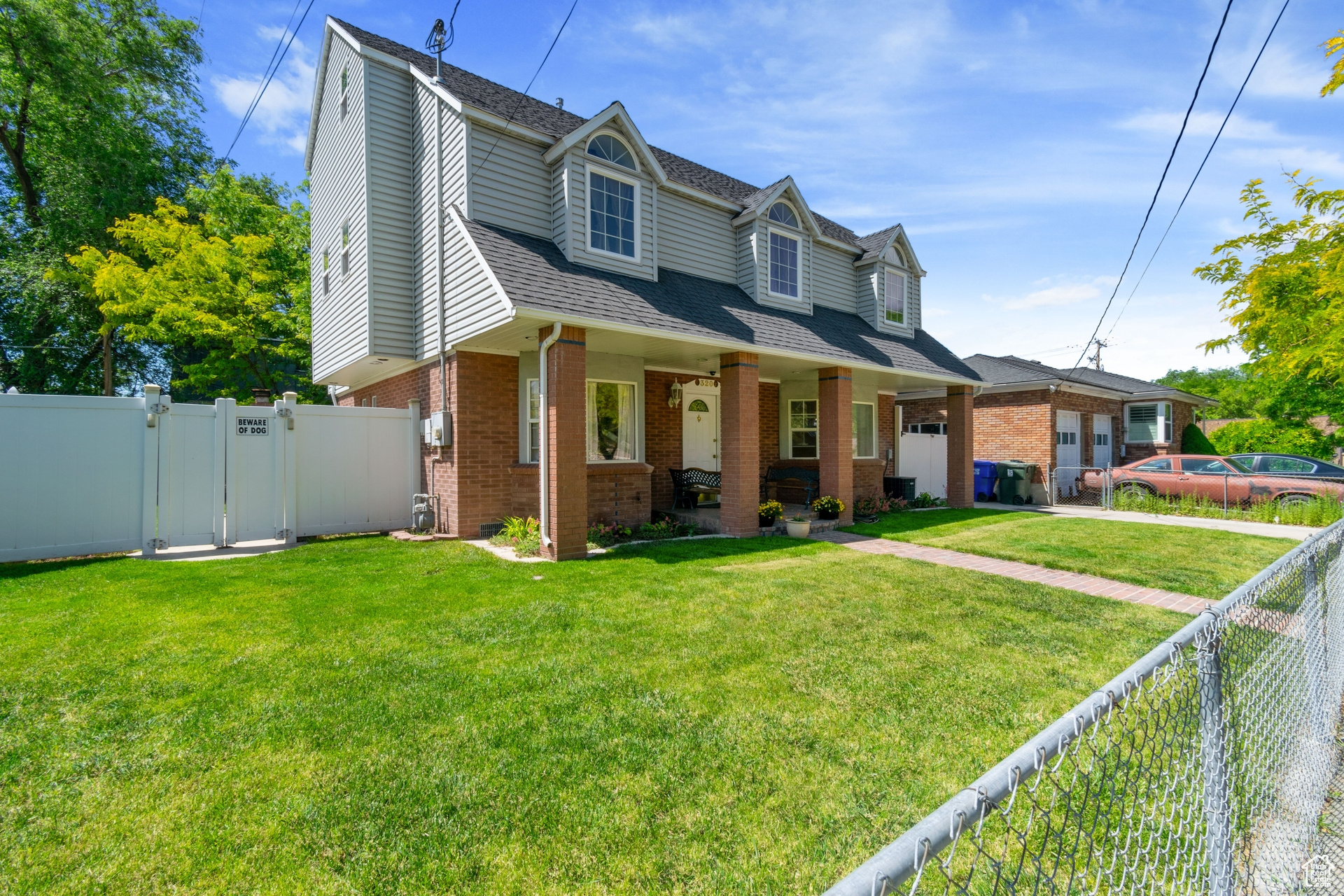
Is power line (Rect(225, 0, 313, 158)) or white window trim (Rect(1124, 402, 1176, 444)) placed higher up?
power line (Rect(225, 0, 313, 158))

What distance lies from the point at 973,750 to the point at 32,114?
30.8 m

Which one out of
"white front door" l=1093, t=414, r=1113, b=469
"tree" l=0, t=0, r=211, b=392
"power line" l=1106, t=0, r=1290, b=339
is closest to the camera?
"power line" l=1106, t=0, r=1290, b=339

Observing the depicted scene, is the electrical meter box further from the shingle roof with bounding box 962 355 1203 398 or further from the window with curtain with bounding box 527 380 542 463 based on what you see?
the shingle roof with bounding box 962 355 1203 398

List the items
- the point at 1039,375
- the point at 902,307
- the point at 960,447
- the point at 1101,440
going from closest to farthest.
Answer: the point at 960,447 → the point at 902,307 → the point at 1039,375 → the point at 1101,440

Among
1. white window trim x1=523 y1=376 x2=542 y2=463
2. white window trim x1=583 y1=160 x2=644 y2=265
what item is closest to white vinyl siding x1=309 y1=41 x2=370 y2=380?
white window trim x1=523 y1=376 x2=542 y2=463

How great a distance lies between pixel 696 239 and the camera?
1235 centimetres

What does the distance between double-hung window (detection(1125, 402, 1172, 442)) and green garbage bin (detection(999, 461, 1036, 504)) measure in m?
8.63

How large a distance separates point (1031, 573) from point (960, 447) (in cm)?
811

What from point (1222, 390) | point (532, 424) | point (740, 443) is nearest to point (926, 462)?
point (740, 443)

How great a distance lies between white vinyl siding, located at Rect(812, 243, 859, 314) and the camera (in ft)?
48.7

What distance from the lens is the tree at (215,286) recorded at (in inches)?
692

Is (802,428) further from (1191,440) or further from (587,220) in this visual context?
(1191,440)

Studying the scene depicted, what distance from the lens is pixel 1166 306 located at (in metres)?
13.2

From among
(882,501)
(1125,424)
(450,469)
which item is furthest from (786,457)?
(1125,424)
